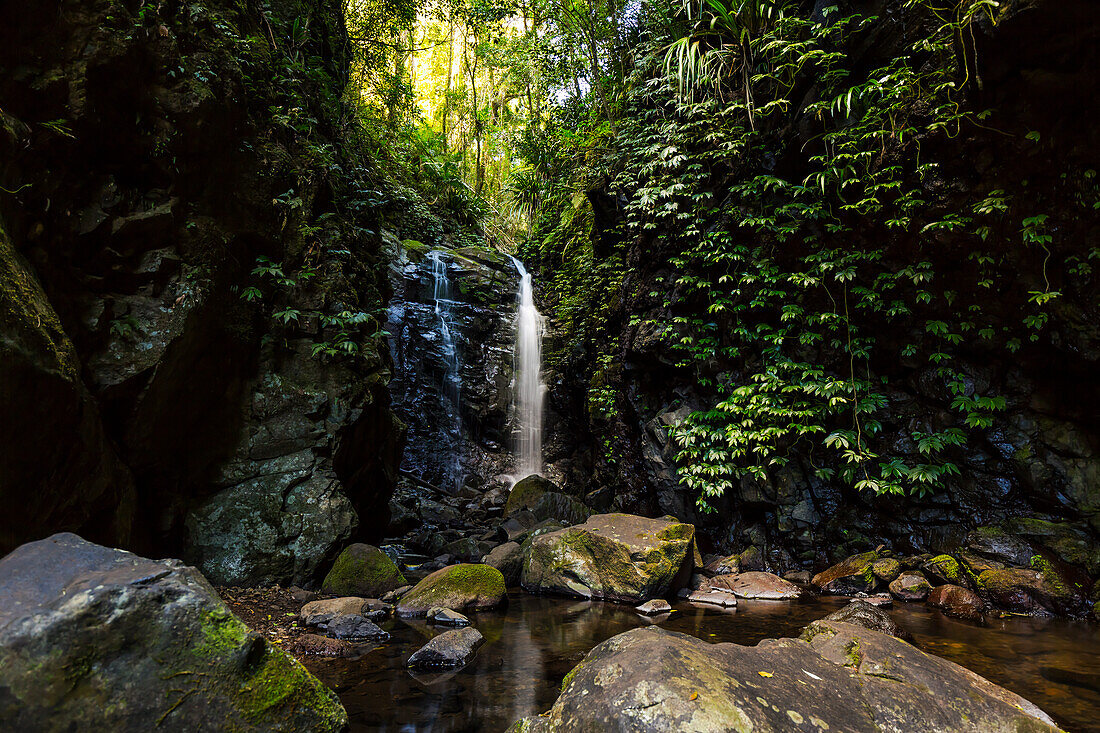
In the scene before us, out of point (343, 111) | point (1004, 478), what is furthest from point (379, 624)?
point (343, 111)

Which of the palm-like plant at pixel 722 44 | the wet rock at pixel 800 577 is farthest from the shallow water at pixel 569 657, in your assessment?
the palm-like plant at pixel 722 44

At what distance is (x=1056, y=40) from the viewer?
16.1 ft

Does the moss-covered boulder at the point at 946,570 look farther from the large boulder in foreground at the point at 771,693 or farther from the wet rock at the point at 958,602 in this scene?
the large boulder in foreground at the point at 771,693


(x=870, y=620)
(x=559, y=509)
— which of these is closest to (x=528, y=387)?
(x=559, y=509)

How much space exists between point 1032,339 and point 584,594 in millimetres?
6222

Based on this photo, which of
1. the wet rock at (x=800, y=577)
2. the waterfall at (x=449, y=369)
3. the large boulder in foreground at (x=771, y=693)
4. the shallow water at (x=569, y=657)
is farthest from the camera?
the waterfall at (x=449, y=369)

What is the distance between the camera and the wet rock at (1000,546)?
225 inches

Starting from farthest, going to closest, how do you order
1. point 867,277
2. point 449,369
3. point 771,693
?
1. point 449,369
2. point 867,277
3. point 771,693

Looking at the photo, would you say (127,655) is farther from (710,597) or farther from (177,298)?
(710,597)

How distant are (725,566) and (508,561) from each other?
3.15 meters

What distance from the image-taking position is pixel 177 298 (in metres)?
5.26

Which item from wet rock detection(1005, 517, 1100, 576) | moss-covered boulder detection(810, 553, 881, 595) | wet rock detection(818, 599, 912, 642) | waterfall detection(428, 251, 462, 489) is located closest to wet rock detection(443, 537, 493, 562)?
waterfall detection(428, 251, 462, 489)

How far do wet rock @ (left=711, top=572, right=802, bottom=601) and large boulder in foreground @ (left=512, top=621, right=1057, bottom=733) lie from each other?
3532 mm

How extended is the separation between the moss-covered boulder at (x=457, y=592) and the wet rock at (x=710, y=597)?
2391 mm
